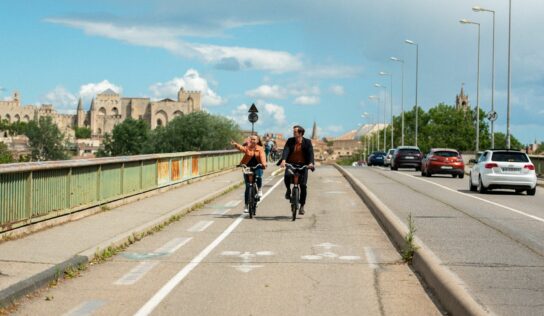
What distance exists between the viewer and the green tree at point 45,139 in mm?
139250

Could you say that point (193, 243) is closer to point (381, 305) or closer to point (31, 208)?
point (31, 208)

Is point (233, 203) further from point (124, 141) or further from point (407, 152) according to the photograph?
point (124, 141)

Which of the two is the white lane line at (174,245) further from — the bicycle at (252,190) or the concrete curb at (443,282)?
the bicycle at (252,190)

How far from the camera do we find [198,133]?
10531cm

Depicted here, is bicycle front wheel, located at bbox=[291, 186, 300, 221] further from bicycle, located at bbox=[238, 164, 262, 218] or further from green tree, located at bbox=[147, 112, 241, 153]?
green tree, located at bbox=[147, 112, 241, 153]

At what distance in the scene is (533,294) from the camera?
814 centimetres

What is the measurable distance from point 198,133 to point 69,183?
90362mm

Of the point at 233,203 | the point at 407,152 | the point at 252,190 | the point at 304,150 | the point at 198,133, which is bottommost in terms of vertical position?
the point at 233,203

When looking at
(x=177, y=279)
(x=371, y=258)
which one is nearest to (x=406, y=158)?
(x=371, y=258)

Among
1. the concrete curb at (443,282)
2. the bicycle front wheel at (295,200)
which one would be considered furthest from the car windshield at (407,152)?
the concrete curb at (443,282)

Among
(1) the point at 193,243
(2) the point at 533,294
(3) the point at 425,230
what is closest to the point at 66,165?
(1) the point at 193,243

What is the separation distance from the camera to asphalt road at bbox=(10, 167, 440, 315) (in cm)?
790

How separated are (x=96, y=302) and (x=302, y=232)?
266 inches

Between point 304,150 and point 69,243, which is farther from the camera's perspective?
point 304,150
